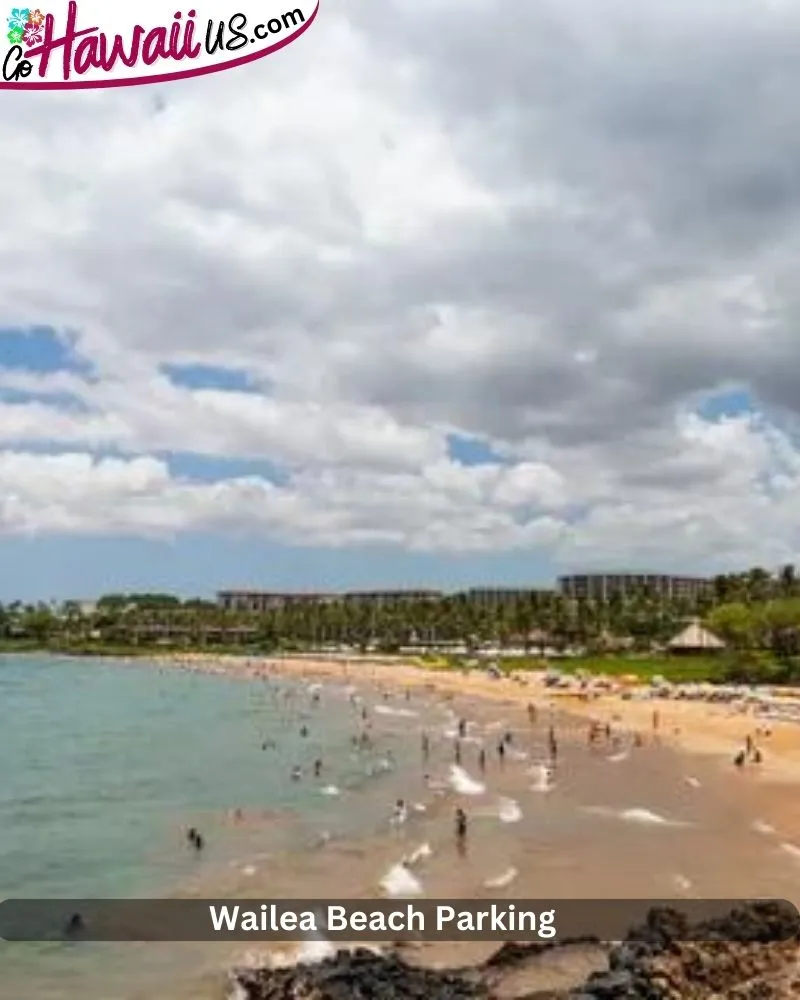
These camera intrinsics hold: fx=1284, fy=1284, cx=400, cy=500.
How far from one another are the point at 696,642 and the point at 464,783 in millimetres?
65859

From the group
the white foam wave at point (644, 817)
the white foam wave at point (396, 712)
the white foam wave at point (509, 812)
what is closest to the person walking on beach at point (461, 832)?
the white foam wave at point (509, 812)

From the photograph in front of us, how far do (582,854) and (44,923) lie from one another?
44.3 ft

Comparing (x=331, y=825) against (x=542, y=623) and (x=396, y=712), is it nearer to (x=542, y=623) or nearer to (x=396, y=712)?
(x=396, y=712)

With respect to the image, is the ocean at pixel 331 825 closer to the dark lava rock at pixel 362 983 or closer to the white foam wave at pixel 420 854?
the white foam wave at pixel 420 854

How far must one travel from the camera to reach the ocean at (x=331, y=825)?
91.9ft

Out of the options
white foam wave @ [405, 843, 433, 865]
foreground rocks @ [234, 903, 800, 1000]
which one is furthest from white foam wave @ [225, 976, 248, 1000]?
white foam wave @ [405, 843, 433, 865]

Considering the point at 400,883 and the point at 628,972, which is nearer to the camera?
the point at 628,972

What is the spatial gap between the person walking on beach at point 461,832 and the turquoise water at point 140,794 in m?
3.38

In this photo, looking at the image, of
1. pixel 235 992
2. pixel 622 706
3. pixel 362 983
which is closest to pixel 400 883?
pixel 235 992

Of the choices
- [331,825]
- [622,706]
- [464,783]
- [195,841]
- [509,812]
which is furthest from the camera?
[622,706]

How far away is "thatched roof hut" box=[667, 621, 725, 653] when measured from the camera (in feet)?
350

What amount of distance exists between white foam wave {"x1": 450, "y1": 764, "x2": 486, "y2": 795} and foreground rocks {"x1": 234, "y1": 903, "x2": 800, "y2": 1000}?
24772 mm

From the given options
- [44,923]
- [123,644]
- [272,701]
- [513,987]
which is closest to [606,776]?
[44,923]

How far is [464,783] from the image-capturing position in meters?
47.0
